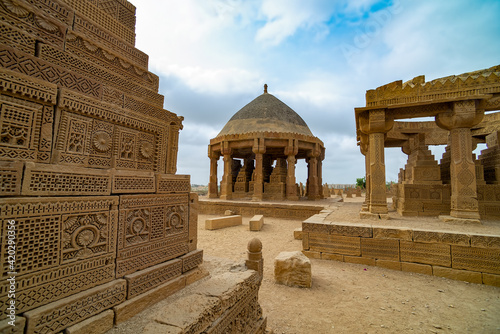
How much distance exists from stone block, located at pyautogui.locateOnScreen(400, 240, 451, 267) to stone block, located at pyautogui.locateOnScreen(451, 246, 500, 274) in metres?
0.11

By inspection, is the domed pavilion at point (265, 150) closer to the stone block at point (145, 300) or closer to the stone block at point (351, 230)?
the stone block at point (351, 230)

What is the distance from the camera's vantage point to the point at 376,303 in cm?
343

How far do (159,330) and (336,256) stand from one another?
4.56 m

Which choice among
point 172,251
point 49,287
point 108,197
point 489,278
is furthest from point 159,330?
point 489,278

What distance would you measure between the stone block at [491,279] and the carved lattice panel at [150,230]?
5.46m

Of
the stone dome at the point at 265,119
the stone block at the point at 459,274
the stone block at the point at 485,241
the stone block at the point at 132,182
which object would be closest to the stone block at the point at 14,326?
the stone block at the point at 132,182

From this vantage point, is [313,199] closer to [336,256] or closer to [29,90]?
[336,256]

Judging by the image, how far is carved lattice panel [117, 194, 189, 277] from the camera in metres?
2.03

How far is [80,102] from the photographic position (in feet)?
6.75

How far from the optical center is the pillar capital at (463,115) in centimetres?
581

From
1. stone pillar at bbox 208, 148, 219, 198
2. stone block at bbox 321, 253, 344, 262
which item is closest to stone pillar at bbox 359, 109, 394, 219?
stone block at bbox 321, 253, 344, 262

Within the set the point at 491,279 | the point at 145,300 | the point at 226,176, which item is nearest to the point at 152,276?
the point at 145,300

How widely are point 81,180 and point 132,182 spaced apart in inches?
16.9

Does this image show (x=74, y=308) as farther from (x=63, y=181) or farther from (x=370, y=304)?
(x=370, y=304)
